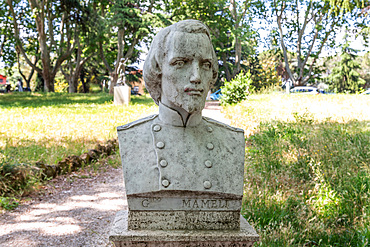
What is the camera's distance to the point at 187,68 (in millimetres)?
2100

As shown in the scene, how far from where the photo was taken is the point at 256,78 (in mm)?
32531

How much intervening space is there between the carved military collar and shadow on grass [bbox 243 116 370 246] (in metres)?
1.62

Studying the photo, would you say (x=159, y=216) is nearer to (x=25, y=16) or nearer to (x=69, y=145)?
(x=69, y=145)

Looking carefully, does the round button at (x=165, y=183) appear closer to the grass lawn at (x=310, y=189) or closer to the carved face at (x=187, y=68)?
the carved face at (x=187, y=68)

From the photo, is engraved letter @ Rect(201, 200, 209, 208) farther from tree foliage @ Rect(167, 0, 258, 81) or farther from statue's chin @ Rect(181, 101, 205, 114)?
tree foliage @ Rect(167, 0, 258, 81)

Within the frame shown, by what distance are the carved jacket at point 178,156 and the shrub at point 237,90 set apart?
456 inches

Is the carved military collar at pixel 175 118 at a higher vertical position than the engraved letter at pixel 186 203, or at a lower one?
higher

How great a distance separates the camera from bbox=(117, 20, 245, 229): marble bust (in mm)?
2078

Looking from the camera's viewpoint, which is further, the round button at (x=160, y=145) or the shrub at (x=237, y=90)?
the shrub at (x=237, y=90)

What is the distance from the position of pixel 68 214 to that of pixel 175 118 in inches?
113

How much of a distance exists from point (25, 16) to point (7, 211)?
81.1ft

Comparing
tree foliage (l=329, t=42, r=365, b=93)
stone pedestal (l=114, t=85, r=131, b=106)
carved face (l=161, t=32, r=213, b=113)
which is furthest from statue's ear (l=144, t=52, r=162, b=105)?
tree foliage (l=329, t=42, r=365, b=93)

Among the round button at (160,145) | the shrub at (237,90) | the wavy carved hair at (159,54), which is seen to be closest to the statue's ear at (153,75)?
the wavy carved hair at (159,54)

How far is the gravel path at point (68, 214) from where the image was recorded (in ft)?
12.0
